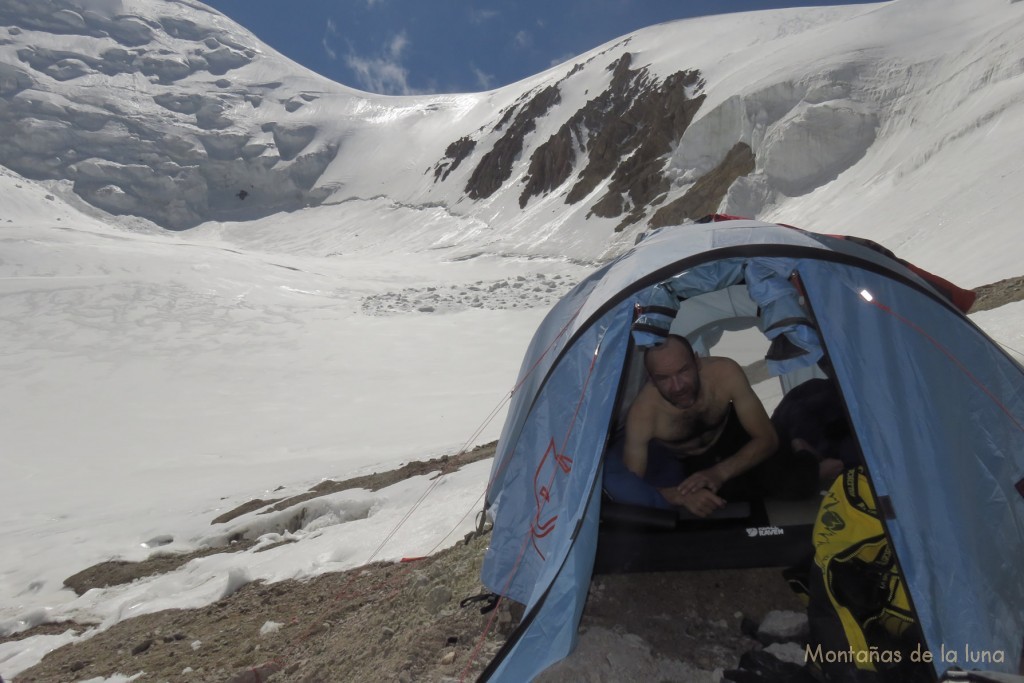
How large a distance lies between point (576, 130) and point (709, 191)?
800 inches

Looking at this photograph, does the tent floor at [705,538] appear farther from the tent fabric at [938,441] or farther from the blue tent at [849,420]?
the tent fabric at [938,441]

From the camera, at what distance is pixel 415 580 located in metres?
4.55

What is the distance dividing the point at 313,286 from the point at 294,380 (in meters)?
10.6

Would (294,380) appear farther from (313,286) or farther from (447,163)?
(447,163)

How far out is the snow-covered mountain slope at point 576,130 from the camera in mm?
18297

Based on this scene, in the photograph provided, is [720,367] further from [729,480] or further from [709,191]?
[709,191]

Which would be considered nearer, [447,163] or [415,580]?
[415,580]

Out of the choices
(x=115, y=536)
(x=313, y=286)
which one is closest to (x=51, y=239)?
(x=313, y=286)

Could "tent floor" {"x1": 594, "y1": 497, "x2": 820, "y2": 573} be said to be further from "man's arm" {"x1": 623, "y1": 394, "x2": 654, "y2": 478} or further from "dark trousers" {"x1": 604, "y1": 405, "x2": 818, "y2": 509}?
"man's arm" {"x1": 623, "y1": 394, "x2": 654, "y2": 478}

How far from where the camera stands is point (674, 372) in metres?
3.64

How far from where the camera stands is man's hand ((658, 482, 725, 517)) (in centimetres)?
356

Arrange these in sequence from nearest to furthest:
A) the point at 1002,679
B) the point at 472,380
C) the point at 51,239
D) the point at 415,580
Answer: the point at 1002,679 → the point at 415,580 → the point at 472,380 → the point at 51,239

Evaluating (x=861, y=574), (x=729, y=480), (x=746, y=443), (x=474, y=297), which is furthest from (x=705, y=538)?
(x=474, y=297)

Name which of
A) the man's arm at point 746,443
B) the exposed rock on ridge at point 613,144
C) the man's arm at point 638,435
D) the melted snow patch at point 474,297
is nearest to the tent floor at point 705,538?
the man's arm at point 746,443
